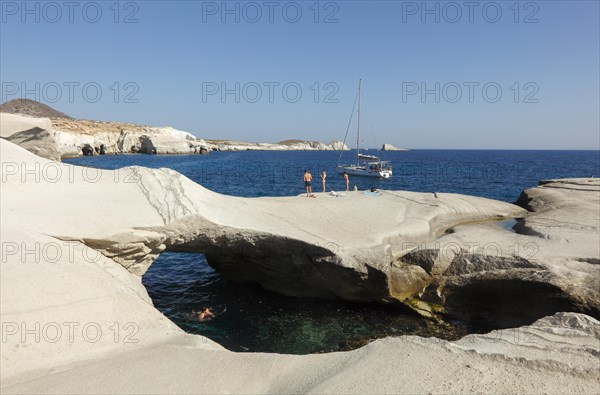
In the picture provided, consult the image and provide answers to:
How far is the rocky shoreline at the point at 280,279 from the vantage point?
25.2 feet

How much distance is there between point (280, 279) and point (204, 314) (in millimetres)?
3777

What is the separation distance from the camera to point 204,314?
15.0m

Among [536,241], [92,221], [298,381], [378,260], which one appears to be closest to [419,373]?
[298,381]

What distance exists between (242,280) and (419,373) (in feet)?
40.1

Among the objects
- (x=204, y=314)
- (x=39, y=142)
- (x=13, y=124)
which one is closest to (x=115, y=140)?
(x=13, y=124)

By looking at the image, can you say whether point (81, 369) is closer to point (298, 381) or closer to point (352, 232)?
point (298, 381)

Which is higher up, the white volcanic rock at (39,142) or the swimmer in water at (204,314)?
the white volcanic rock at (39,142)

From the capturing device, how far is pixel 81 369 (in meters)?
7.99

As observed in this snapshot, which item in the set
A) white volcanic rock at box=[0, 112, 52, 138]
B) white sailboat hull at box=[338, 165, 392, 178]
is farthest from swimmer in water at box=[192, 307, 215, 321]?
white sailboat hull at box=[338, 165, 392, 178]

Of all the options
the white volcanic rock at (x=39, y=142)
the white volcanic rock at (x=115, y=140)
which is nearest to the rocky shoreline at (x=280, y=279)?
the white volcanic rock at (x=39, y=142)

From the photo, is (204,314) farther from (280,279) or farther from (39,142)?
(39,142)

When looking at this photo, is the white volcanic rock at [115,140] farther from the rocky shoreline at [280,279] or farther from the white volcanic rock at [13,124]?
the rocky shoreline at [280,279]

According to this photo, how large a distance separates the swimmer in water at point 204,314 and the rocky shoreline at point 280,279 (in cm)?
246

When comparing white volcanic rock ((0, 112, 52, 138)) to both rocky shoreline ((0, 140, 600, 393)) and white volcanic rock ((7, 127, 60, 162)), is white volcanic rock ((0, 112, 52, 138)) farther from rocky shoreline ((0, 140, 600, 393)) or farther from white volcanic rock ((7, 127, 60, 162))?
rocky shoreline ((0, 140, 600, 393))
